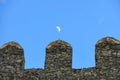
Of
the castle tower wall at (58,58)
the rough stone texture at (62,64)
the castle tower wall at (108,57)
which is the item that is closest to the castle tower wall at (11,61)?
the rough stone texture at (62,64)

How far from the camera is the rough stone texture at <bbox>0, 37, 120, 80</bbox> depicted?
18312 mm

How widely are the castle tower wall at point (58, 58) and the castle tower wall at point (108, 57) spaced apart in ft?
3.11

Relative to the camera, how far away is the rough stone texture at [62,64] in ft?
60.1

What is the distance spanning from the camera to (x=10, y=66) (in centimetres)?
1906

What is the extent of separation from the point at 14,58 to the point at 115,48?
3.35 m

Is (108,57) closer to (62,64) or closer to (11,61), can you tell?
(62,64)

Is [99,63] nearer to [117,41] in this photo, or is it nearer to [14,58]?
[117,41]

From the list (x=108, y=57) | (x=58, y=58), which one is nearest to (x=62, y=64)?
(x=58, y=58)

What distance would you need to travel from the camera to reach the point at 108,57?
18.5 m

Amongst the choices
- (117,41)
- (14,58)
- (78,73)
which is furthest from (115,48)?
(14,58)

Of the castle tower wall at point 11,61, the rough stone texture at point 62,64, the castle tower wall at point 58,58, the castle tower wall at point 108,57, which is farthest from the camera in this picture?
the castle tower wall at point 11,61

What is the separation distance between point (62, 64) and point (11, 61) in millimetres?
1736

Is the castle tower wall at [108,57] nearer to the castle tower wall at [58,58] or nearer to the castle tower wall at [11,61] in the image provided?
the castle tower wall at [58,58]

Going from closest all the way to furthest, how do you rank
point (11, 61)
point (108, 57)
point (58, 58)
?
point (108, 57), point (58, 58), point (11, 61)
